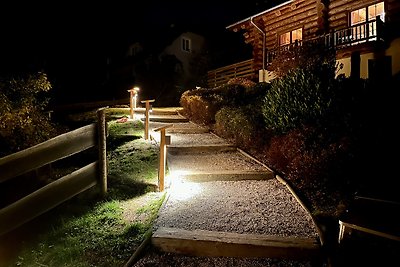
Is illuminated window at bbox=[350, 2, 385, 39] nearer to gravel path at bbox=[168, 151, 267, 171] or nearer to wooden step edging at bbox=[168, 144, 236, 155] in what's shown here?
wooden step edging at bbox=[168, 144, 236, 155]

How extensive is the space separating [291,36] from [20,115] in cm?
1565

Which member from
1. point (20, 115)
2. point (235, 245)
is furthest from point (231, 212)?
point (20, 115)

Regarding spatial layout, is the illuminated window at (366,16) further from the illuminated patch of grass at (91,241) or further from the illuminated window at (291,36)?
the illuminated patch of grass at (91,241)

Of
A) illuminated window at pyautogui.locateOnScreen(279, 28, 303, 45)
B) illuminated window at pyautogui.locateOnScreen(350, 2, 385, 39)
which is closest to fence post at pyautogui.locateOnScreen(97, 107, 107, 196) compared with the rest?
illuminated window at pyautogui.locateOnScreen(350, 2, 385, 39)

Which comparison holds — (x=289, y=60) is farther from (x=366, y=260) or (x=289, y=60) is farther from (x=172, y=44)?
(x=172, y=44)

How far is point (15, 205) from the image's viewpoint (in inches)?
163

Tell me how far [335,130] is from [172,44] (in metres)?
30.1

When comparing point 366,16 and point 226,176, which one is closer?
point 226,176

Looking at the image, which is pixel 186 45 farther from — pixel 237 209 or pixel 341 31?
pixel 237 209

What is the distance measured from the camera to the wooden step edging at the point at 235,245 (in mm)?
4156

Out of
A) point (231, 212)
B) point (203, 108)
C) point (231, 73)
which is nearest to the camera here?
point (231, 212)

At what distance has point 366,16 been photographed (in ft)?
50.5

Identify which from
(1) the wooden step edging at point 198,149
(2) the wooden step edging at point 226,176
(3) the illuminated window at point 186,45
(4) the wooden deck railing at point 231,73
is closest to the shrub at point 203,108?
(1) the wooden step edging at point 198,149

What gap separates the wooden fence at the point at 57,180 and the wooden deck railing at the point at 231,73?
17.0 meters
